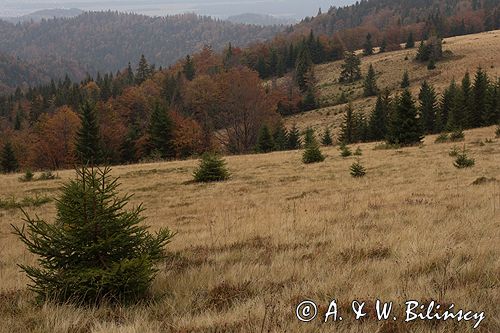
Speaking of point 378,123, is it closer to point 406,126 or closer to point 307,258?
point 406,126

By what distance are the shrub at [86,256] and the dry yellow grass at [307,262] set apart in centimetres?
31

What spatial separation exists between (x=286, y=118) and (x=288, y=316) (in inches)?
3299

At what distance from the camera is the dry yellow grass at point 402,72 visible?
77.4m

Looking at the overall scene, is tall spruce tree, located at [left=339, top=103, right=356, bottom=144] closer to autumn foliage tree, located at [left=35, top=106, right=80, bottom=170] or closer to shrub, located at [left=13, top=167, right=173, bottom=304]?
autumn foliage tree, located at [left=35, top=106, right=80, bottom=170]

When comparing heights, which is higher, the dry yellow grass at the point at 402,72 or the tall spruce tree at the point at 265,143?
the dry yellow grass at the point at 402,72

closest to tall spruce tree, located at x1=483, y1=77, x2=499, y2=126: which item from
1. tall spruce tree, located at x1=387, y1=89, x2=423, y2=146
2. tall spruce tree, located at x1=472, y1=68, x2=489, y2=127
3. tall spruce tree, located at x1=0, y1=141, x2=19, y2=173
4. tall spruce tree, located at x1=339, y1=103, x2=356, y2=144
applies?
tall spruce tree, located at x1=472, y1=68, x2=489, y2=127

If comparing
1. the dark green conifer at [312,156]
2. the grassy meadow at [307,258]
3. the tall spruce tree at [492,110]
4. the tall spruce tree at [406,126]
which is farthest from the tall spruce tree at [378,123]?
the grassy meadow at [307,258]

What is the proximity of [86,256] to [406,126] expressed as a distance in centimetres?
3040

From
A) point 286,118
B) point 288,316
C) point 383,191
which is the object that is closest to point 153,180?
point 383,191

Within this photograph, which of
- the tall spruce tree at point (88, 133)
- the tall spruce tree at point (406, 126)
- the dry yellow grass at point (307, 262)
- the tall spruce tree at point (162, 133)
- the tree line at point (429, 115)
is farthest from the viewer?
the tall spruce tree at point (162, 133)

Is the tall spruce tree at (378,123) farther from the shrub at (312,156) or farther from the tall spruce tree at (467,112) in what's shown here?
the shrub at (312,156)

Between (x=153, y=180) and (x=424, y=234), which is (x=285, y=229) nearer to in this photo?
(x=424, y=234)

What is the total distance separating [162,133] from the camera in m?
53.1

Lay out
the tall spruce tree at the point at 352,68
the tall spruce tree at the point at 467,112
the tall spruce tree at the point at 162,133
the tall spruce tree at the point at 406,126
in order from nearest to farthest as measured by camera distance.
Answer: the tall spruce tree at the point at 406,126, the tall spruce tree at the point at 467,112, the tall spruce tree at the point at 162,133, the tall spruce tree at the point at 352,68
